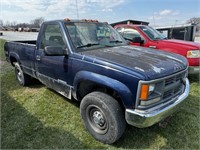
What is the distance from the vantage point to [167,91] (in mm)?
2826

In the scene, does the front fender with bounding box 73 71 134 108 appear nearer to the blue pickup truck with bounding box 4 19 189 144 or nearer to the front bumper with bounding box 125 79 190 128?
the blue pickup truck with bounding box 4 19 189 144

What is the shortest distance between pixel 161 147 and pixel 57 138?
1.64 meters

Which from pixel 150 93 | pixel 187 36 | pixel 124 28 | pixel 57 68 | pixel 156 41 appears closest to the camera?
pixel 150 93

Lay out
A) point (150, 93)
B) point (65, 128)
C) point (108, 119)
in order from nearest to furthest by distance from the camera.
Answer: point (150, 93), point (108, 119), point (65, 128)

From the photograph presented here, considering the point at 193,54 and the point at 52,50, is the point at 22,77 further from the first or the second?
the point at 193,54

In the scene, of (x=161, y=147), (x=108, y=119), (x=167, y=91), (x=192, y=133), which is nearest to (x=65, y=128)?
(x=108, y=119)

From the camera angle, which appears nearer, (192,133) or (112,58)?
(112,58)

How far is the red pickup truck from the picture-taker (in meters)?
5.55

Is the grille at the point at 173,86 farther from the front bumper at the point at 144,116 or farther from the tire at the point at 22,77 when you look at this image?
the tire at the point at 22,77

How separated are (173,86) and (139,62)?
25.6 inches

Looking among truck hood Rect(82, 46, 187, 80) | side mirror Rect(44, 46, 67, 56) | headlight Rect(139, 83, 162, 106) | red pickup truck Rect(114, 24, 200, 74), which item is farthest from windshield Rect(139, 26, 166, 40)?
headlight Rect(139, 83, 162, 106)

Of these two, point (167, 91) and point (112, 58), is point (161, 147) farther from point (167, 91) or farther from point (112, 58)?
point (112, 58)

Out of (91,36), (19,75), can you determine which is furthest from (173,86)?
(19,75)

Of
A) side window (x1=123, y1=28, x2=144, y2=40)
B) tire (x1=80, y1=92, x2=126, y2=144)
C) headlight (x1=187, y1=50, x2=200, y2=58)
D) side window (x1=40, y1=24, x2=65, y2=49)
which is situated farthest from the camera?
side window (x1=123, y1=28, x2=144, y2=40)
